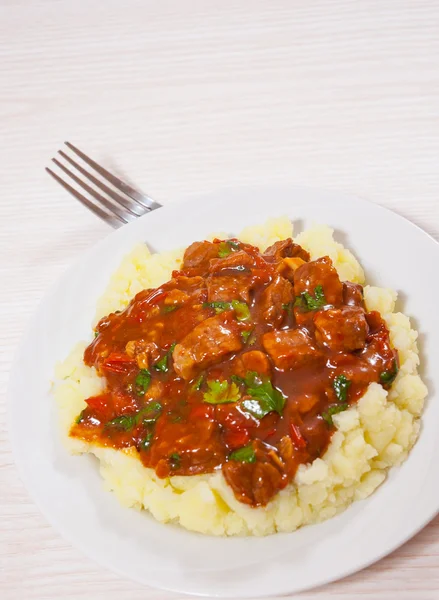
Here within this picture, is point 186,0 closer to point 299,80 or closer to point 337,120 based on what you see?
point 299,80

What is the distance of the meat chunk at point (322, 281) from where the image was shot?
4.33 m

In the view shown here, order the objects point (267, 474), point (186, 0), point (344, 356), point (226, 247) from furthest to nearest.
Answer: point (186, 0), point (226, 247), point (344, 356), point (267, 474)

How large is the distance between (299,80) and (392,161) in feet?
5.58

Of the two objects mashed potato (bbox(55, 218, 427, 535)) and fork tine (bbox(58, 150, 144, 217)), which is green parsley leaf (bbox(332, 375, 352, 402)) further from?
fork tine (bbox(58, 150, 144, 217))

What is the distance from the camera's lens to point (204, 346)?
4.13 meters

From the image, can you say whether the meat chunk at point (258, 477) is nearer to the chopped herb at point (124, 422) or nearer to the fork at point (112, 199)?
the chopped herb at point (124, 422)

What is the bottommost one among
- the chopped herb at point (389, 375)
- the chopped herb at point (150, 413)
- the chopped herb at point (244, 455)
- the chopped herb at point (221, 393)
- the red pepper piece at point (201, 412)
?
the chopped herb at point (150, 413)

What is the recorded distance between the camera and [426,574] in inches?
149

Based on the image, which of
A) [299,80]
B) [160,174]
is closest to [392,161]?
[299,80]

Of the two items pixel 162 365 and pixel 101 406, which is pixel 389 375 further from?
pixel 101 406

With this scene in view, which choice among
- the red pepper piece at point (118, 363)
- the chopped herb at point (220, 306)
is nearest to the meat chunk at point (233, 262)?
the chopped herb at point (220, 306)

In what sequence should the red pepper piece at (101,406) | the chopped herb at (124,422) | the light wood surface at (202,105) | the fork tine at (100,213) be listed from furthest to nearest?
the light wood surface at (202,105)
the fork tine at (100,213)
the red pepper piece at (101,406)
the chopped herb at (124,422)

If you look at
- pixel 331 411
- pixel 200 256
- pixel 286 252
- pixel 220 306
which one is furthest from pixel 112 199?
pixel 331 411

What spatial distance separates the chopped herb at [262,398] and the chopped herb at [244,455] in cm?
19
